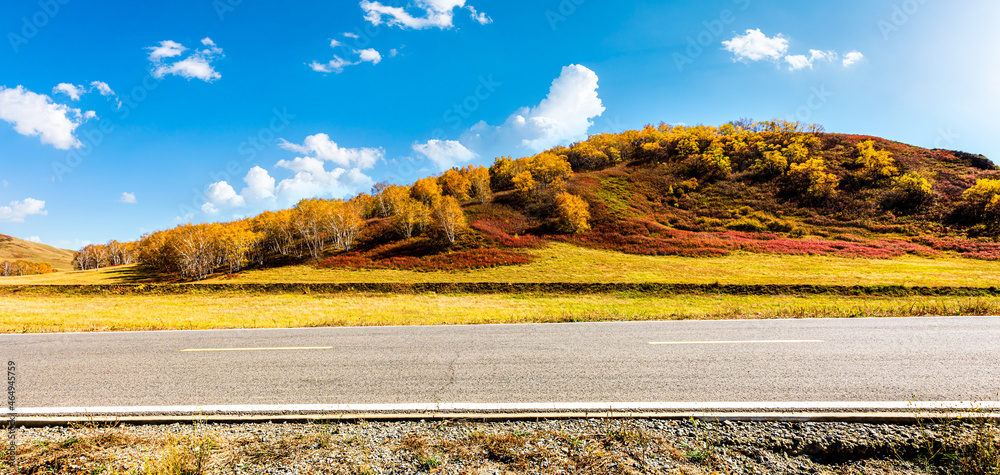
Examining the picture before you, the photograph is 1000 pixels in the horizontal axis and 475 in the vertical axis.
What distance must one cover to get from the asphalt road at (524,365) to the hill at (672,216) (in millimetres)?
31038

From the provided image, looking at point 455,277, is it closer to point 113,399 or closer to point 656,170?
point 113,399

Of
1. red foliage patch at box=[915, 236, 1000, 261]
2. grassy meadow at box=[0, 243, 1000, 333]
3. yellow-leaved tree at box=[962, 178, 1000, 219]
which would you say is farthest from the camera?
yellow-leaved tree at box=[962, 178, 1000, 219]

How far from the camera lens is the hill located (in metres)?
42.8

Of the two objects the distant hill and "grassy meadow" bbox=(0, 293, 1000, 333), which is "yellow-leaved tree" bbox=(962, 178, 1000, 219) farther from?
the distant hill

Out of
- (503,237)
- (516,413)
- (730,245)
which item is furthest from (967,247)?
(516,413)

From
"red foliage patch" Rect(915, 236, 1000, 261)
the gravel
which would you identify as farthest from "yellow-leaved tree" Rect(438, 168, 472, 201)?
the gravel

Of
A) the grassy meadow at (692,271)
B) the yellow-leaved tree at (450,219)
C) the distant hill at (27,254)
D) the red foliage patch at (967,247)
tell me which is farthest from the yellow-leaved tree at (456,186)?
the distant hill at (27,254)

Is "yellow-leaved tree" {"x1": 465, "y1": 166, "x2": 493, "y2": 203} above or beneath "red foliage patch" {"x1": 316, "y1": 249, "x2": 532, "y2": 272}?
above

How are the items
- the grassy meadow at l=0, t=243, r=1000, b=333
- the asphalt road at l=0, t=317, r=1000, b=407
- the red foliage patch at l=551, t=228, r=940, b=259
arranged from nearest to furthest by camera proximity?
1. the asphalt road at l=0, t=317, r=1000, b=407
2. the grassy meadow at l=0, t=243, r=1000, b=333
3. the red foliage patch at l=551, t=228, r=940, b=259

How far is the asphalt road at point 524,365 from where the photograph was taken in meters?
5.87

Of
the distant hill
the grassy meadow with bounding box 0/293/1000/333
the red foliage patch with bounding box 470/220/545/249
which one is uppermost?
the distant hill

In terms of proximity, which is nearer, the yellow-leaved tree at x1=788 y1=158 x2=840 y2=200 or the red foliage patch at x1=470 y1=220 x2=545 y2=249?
the red foliage patch at x1=470 y1=220 x2=545 y2=249

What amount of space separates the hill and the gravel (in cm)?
3535

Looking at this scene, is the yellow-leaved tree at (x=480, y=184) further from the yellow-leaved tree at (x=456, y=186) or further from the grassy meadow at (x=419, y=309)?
the grassy meadow at (x=419, y=309)
